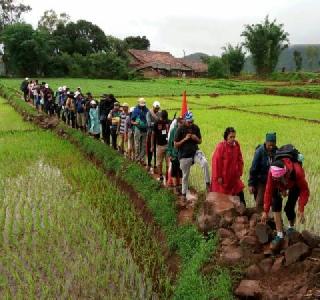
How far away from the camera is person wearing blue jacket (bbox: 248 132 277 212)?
533 cm

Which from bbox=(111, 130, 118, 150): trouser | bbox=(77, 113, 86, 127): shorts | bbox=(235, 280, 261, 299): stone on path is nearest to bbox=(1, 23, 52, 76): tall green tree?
bbox=(77, 113, 86, 127): shorts

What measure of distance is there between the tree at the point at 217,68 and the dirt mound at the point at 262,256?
46.8 m

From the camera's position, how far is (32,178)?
9.18 m

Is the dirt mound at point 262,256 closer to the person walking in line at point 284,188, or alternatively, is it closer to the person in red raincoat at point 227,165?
the person walking in line at point 284,188

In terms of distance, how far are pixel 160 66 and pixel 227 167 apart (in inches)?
2002

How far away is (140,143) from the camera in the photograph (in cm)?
889

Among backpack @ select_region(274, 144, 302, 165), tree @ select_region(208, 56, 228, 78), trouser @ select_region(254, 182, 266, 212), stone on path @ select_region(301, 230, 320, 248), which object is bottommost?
stone on path @ select_region(301, 230, 320, 248)

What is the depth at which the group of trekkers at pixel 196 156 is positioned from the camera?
448 centimetres

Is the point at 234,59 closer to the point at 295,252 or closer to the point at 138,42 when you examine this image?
the point at 138,42

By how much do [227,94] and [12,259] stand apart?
27.1 metres

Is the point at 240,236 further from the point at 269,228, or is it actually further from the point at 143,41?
the point at 143,41

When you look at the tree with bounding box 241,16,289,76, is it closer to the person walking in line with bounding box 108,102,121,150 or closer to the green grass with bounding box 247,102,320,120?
the green grass with bounding box 247,102,320,120

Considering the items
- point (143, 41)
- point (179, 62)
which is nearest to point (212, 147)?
point (179, 62)

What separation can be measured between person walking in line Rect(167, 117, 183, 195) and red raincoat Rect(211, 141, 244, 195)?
2.81 feet
